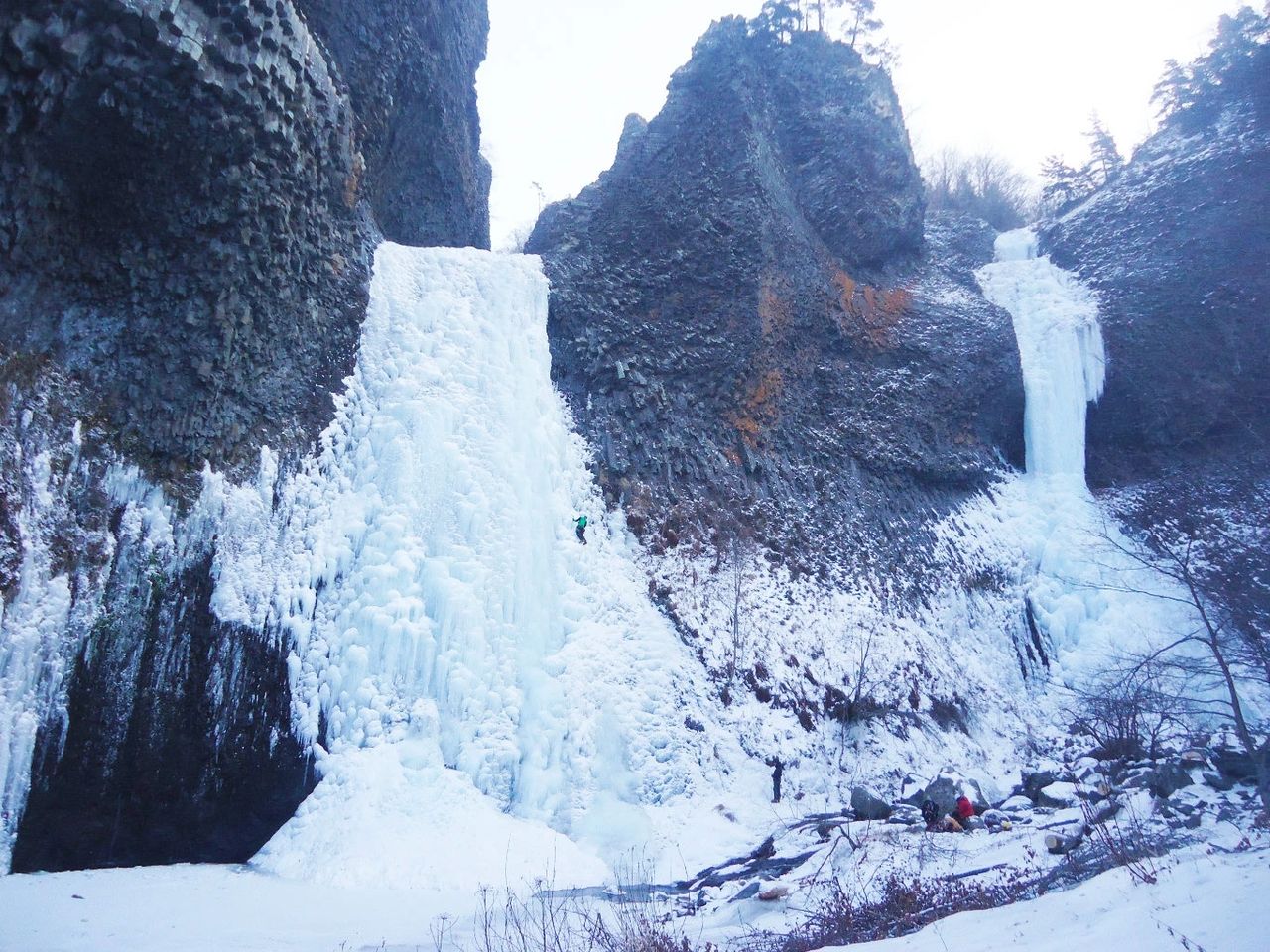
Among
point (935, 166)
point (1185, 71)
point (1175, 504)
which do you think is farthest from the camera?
point (935, 166)

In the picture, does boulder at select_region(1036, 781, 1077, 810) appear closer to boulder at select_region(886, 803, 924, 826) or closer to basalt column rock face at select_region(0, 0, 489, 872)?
boulder at select_region(886, 803, 924, 826)

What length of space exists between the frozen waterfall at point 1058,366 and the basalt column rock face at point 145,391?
648 inches

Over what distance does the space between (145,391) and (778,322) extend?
1182cm

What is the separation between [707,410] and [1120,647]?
9.28 metres

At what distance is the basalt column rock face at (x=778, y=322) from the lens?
571 inches

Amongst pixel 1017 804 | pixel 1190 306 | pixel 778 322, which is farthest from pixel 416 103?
pixel 1190 306

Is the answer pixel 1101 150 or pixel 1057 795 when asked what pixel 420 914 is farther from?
pixel 1101 150

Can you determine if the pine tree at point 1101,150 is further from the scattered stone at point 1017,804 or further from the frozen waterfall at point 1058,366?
the scattered stone at point 1017,804

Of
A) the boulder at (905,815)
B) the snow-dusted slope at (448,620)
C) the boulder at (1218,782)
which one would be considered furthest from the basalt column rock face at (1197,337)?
the snow-dusted slope at (448,620)

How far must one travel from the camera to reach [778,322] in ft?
54.0

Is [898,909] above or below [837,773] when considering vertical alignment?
below

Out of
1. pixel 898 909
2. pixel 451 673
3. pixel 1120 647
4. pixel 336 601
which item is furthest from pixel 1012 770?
pixel 336 601

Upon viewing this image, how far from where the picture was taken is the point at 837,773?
11.2 meters

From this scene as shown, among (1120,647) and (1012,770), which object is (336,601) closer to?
(1012,770)
